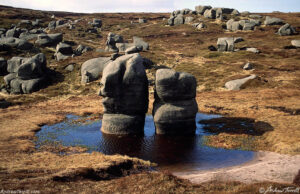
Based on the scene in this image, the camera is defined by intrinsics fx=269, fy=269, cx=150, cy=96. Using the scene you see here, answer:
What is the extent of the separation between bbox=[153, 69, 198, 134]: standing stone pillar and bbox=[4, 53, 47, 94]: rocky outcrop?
35.7 m

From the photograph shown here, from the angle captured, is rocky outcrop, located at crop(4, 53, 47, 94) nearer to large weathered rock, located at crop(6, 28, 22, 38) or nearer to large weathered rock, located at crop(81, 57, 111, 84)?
large weathered rock, located at crop(81, 57, 111, 84)

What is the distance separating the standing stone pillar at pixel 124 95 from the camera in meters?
28.9

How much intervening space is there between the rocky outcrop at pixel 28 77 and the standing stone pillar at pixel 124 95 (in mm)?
31213

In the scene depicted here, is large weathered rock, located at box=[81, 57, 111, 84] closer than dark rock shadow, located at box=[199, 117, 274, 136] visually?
No

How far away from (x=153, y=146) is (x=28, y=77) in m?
41.0

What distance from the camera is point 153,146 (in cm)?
2642

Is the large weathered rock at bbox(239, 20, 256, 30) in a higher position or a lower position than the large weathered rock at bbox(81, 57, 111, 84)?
higher

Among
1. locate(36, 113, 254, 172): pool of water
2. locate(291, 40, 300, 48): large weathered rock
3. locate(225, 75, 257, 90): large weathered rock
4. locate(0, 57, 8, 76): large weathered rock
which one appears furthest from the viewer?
locate(291, 40, 300, 48): large weathered rock

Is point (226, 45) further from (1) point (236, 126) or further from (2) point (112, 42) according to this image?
(1) point (236, 126)

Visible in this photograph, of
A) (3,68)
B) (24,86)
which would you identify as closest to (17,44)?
(3,68)

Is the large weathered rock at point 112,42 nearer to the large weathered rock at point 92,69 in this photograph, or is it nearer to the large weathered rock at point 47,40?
the large weathered rock at point 47,40

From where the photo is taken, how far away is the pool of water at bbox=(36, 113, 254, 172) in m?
22.3

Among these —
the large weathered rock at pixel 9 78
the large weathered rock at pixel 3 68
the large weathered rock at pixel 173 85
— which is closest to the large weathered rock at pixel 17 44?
the large weathered rock at pixel 3 68

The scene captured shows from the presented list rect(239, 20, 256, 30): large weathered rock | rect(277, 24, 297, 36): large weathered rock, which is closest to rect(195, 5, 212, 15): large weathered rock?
rect(239, 20, 256, 30): large weathered rock
